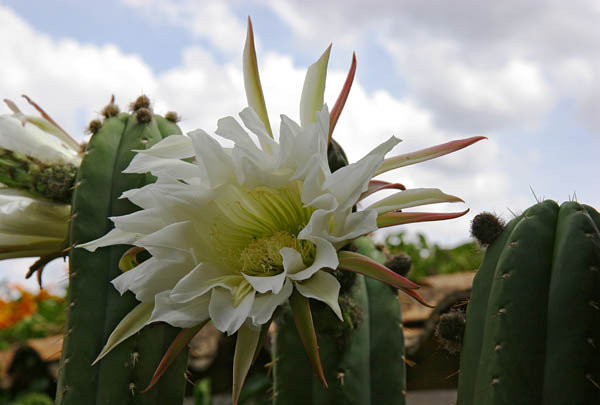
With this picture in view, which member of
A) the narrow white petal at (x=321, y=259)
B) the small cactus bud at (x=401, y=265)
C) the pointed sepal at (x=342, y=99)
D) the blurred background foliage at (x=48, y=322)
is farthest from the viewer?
the blurred background foliage at (x=48, y=322)

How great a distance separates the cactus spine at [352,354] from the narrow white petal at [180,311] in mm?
173

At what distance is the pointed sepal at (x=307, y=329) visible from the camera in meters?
0.53

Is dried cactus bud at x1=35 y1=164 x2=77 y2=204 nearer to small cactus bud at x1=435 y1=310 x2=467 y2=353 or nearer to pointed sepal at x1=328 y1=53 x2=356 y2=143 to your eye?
pointed sepal at x1=328 y1=53 x2=356 y2=143

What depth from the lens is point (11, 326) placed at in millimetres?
2627

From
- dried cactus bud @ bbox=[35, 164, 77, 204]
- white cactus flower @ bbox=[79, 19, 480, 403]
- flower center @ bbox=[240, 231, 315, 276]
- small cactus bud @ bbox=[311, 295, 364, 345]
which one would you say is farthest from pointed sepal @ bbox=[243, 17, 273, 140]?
dried cactus bud @ bbox=[35, 164, 77, 204]

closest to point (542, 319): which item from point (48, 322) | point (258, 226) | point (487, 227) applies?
point (487, 227)

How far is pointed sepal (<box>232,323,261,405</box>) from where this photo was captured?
0.57 m

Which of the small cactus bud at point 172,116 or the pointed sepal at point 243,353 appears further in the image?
the small cactus bud at point 172,116

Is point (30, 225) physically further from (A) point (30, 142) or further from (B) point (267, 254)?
(B) point (267, 254)

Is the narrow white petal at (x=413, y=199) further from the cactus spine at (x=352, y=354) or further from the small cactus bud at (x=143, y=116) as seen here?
the small cactus bud at (x=143, y=116)

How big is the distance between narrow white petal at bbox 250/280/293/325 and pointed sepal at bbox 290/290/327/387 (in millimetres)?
22

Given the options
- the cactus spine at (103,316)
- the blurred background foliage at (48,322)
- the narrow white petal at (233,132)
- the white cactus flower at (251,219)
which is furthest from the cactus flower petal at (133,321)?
the blurred background foliage at (48,322)

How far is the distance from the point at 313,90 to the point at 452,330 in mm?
325

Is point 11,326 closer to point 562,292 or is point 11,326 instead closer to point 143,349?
point 143,349
